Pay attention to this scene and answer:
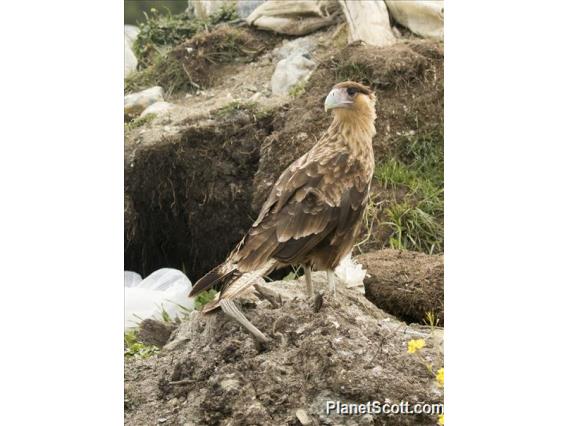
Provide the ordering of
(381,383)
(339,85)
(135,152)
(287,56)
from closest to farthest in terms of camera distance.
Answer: (381,383), (339,85), (135,152), (287,56)

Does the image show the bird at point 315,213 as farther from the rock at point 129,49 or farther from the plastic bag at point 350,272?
the rock at point 129,49

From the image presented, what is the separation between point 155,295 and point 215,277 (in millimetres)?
585

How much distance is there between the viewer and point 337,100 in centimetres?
462

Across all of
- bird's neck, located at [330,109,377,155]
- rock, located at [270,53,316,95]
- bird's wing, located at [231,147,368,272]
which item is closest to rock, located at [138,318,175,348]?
bird's wing, located at [231,147,368,272]

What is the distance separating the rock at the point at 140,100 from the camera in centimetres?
508

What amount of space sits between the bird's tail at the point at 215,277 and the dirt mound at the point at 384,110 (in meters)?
0.55

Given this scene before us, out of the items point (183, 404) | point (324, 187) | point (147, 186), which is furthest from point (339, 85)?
point (183, 404)

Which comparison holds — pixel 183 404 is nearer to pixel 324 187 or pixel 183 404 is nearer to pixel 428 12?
pixel 324 187

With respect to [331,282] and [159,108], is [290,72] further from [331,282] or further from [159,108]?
[331,282]

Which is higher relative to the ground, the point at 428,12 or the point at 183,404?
the point at 428,12

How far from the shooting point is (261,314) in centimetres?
459

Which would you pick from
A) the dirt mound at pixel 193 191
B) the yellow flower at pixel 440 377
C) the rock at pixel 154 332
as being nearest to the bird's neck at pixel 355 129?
the dirt mound at pixel 193 191

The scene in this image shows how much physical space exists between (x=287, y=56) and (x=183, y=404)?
1.90 meters

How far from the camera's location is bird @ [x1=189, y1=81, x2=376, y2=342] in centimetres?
445
